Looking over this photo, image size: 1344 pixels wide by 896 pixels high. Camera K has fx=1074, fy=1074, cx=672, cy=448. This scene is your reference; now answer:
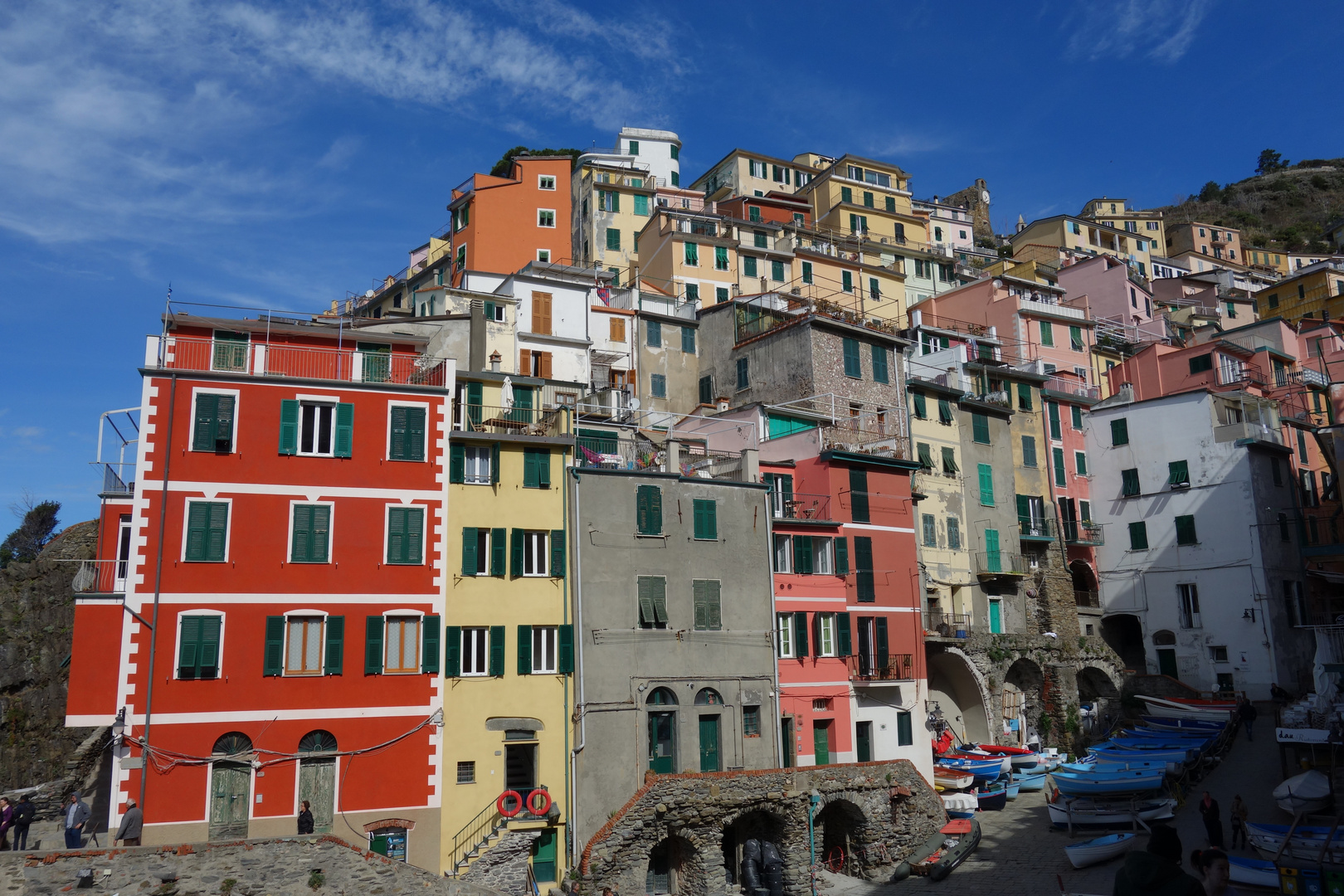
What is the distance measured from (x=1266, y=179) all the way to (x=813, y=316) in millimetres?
131783

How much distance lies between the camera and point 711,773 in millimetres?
35625

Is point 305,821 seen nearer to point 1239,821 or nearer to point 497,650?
point 497,650

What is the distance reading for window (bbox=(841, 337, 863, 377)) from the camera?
53.2 metres

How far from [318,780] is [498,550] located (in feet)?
28.6

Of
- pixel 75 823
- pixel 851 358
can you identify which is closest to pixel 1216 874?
pixel 75 823

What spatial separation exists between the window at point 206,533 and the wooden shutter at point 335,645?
3638mm

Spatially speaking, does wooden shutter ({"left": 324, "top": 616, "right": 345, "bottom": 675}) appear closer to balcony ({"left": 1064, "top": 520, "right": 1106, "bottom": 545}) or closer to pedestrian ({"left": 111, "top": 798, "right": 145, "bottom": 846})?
pedestrian ({"left": 111, "top": 798, "right": 145, "bottom": 846})

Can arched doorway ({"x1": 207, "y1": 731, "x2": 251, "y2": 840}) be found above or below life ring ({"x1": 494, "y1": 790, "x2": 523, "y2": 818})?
above

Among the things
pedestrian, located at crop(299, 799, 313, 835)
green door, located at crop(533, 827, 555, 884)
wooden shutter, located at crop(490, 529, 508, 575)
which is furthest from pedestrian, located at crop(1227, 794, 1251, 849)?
pedestrian, located at crop(299, 799, 313, 835)

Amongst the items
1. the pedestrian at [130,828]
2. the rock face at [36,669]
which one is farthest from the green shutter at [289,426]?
the rock face at [36,669]

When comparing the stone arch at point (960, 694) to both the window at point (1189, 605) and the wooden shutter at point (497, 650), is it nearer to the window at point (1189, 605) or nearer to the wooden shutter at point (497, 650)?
the window at point (1189, 605)

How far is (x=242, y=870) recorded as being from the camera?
84.3 feet

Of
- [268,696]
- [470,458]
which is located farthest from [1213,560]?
[268,696]

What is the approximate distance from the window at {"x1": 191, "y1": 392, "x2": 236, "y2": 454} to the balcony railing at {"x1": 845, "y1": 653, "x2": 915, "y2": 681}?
78.4ft
